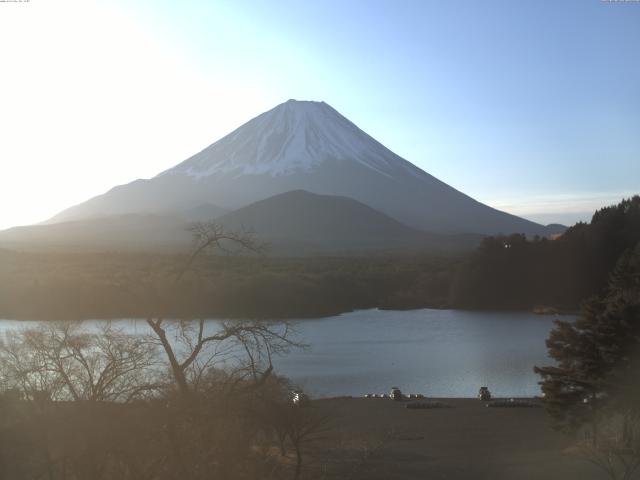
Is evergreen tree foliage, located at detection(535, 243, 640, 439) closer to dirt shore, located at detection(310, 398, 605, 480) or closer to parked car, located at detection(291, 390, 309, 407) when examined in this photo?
dirt shore, located at detection(310, 398, 605, 480)

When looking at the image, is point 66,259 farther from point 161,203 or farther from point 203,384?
point 161,203

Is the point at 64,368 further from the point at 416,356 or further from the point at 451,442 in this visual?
the point at 416,356

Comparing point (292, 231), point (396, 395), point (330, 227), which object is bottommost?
point (396, 395)

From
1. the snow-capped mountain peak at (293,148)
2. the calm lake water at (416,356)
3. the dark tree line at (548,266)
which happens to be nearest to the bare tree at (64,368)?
the calm lake water at (416,356)

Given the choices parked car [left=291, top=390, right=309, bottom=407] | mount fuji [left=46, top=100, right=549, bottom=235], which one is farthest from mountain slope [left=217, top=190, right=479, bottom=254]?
parked car [left=291, top=390, right=309, bottom=407]

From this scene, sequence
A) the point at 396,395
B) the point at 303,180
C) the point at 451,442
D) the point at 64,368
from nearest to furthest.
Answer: the point at 64,368 → the point at 451,442 → the point at 396,395 → the point at 303,180

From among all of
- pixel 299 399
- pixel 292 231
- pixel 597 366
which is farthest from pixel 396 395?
pixel 292 231

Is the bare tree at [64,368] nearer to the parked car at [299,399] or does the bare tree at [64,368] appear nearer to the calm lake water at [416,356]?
the parked car at [299,399]
